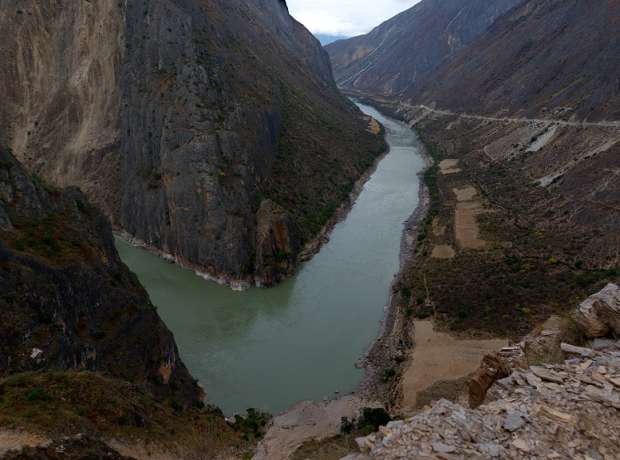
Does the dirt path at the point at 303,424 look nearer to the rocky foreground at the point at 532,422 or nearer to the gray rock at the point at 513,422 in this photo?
the rocky foreground at the point at 532,422

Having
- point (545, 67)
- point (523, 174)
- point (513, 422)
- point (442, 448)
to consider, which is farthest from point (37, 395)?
point (545, 67)

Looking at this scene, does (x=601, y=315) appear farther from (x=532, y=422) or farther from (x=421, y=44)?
(x=421, y=44)

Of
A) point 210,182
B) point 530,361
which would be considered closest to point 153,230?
point 210,182

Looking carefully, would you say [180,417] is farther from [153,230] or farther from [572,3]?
[572,3]

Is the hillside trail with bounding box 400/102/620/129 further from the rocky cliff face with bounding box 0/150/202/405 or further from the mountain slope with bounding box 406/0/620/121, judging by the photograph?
the rocky cliff face with bounding box 0/150/202/405

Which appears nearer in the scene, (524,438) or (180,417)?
(524,438)

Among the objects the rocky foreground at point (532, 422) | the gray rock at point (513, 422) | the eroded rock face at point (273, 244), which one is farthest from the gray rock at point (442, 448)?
the eroded rock face at point (273, 244)
